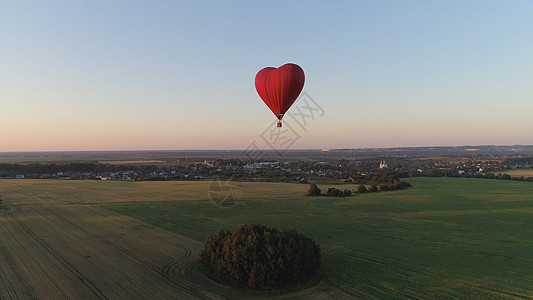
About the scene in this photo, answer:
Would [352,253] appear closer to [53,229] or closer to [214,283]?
[214,283]

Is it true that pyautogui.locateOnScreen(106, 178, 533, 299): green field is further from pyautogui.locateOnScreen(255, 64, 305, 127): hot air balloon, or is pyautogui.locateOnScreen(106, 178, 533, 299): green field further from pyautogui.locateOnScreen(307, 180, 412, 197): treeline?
pyautogui.locateOnScreen(255, 64, 305, 127): hot air balloon

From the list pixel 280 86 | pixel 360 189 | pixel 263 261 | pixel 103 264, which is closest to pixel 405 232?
pixel 280 86

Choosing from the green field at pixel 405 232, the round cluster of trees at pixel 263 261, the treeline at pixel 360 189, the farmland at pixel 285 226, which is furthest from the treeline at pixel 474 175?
the round cluster of trees at pixel 263 261

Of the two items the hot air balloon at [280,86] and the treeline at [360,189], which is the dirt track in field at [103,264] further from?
the treeline at [360,189]

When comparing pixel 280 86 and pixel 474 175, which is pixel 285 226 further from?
pixel 474 175

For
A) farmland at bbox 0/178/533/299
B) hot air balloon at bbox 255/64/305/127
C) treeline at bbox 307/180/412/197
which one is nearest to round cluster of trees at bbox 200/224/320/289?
farmland at bbox 0/178/533/299

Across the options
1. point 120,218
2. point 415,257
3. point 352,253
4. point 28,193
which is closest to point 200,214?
point 120,218
